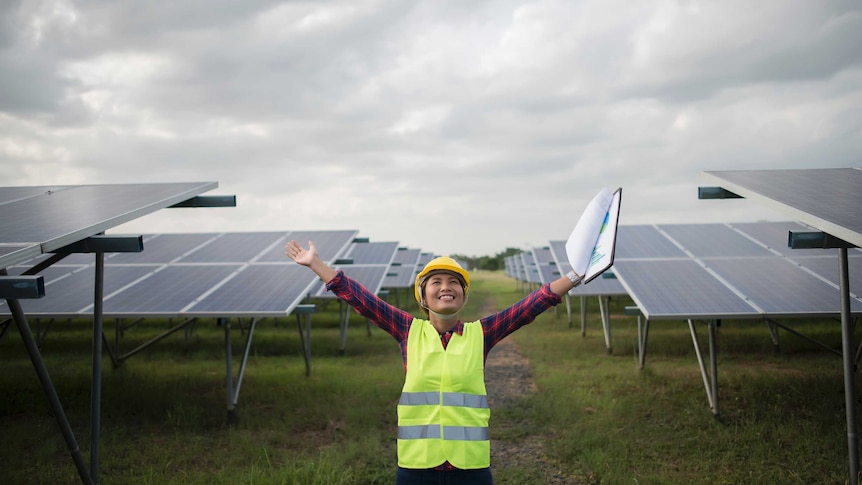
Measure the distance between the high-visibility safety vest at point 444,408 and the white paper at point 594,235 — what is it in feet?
2.40

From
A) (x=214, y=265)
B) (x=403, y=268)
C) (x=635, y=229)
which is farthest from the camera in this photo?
(x=403, y=268)

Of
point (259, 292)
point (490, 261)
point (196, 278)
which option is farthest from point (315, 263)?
point (490, 261)

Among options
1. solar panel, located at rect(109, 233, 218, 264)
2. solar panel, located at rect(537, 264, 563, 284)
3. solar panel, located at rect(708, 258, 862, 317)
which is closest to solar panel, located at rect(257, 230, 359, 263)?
solar panel, located at rect(109, 233, 218, 264)

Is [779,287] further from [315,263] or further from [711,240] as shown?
[315,263]

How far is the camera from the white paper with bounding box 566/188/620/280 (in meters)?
3.56

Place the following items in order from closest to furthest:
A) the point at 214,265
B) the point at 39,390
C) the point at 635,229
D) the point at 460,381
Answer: the point at 460,381 → the point at 39,390 → the point at 214,265 → the point at 635,229

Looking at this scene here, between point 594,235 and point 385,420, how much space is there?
5753 mm

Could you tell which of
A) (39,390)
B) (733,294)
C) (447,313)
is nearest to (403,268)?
(39,390)

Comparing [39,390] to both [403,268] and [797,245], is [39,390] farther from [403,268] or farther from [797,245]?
[403,268]

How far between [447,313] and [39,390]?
9.57 metres

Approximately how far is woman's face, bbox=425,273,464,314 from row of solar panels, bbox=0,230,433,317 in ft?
17.0

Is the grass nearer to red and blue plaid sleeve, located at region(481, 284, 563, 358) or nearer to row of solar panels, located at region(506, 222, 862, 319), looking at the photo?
row of solar panels, located at region(506, 222, 862, 319)

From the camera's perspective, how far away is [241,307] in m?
8.72

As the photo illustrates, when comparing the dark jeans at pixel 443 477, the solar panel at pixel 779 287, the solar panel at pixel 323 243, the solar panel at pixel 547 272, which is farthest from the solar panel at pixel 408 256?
the dark jeans at pixel 443 477
